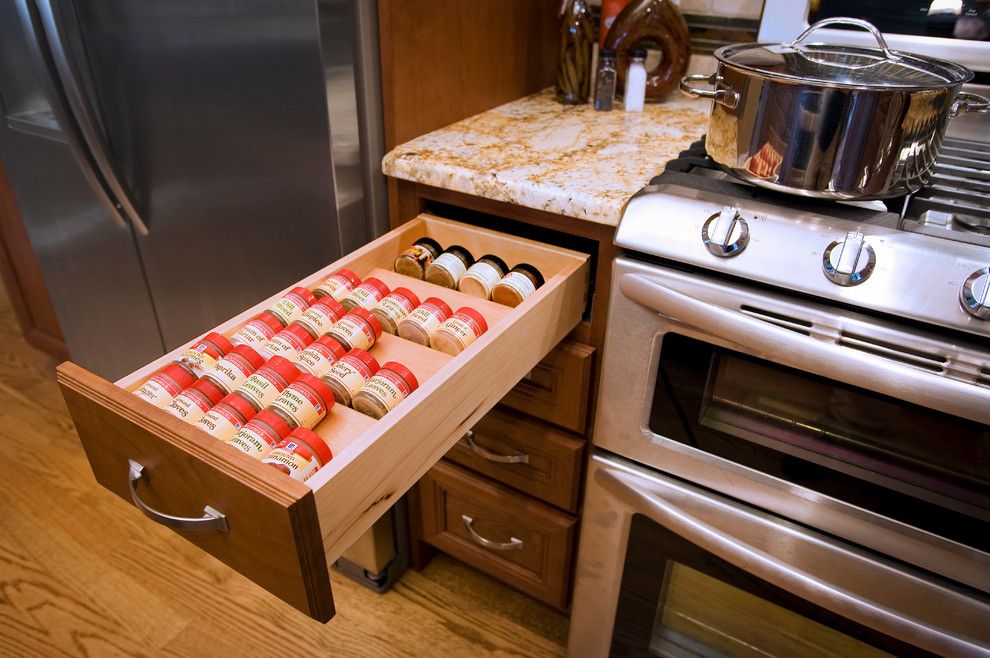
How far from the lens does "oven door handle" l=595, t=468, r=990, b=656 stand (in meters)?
0.84

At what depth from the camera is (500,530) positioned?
4.40ft

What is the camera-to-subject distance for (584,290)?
103 centimetres

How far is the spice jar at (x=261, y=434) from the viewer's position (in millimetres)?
699

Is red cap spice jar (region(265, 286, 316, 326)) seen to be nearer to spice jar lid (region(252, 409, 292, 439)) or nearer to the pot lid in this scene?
spice jar lid (region(252, 409, 292, 439))

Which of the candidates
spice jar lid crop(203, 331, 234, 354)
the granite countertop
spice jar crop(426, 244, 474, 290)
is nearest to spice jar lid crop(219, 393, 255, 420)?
spice jar lid crop(203, 331, 234, 354)

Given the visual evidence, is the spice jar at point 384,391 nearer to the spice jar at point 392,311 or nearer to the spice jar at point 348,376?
the spice jar at point 348,376

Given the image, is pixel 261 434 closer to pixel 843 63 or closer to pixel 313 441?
pixel 313 441

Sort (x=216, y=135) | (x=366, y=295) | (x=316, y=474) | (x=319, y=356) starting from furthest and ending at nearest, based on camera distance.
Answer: (x=216, y=135) → (x=366, y=295) → (x=319, y=356) → (x=316, y=474)

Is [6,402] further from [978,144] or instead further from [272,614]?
[978,144]

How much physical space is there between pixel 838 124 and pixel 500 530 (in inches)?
36.7

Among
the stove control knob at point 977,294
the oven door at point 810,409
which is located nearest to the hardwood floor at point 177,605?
the oven door at point 810,409

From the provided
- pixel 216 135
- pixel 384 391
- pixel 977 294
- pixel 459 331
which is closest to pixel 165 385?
pixel 384 391

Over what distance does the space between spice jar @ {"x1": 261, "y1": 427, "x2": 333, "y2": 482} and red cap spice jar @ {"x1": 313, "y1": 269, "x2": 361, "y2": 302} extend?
10.8 inches

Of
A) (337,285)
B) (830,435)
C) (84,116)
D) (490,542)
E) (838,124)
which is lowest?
(490,542)
